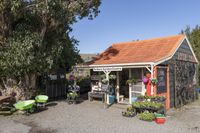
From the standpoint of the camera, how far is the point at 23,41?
39.7 ft

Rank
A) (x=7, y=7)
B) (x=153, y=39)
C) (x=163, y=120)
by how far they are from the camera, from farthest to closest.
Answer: (x=153, y=39) → (x=7, y=7) → (x=163, y=120)

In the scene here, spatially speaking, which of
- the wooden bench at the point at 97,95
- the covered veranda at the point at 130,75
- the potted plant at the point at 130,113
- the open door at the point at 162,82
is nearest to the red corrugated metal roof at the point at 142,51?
the covered veranda at the point at 130,75

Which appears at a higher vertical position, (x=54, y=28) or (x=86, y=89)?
(x=54, y=28)

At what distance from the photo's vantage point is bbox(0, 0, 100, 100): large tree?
38.6 ft

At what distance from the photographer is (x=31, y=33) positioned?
12.8 meters

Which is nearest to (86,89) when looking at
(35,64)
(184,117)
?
(35,64)

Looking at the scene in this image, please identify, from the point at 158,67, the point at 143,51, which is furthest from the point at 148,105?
the point at 143,51

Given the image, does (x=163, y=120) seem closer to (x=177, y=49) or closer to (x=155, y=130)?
(x=155, y=130)

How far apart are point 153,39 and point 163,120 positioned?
760 cm

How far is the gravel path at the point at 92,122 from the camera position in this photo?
898cm

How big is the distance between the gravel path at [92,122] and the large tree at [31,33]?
251 centimetres

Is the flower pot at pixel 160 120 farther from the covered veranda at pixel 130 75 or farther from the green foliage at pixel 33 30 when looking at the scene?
the green foliage at pixel 33 30

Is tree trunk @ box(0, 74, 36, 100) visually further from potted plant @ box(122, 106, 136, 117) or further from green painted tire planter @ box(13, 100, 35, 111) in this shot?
potted plant @ box(122, 106, 136, 117)

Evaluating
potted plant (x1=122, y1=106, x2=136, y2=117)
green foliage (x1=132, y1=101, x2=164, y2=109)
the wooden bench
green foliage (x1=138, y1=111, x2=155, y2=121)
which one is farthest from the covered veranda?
green foliage (x1=138, y1=111, x2=155, y2=121)
